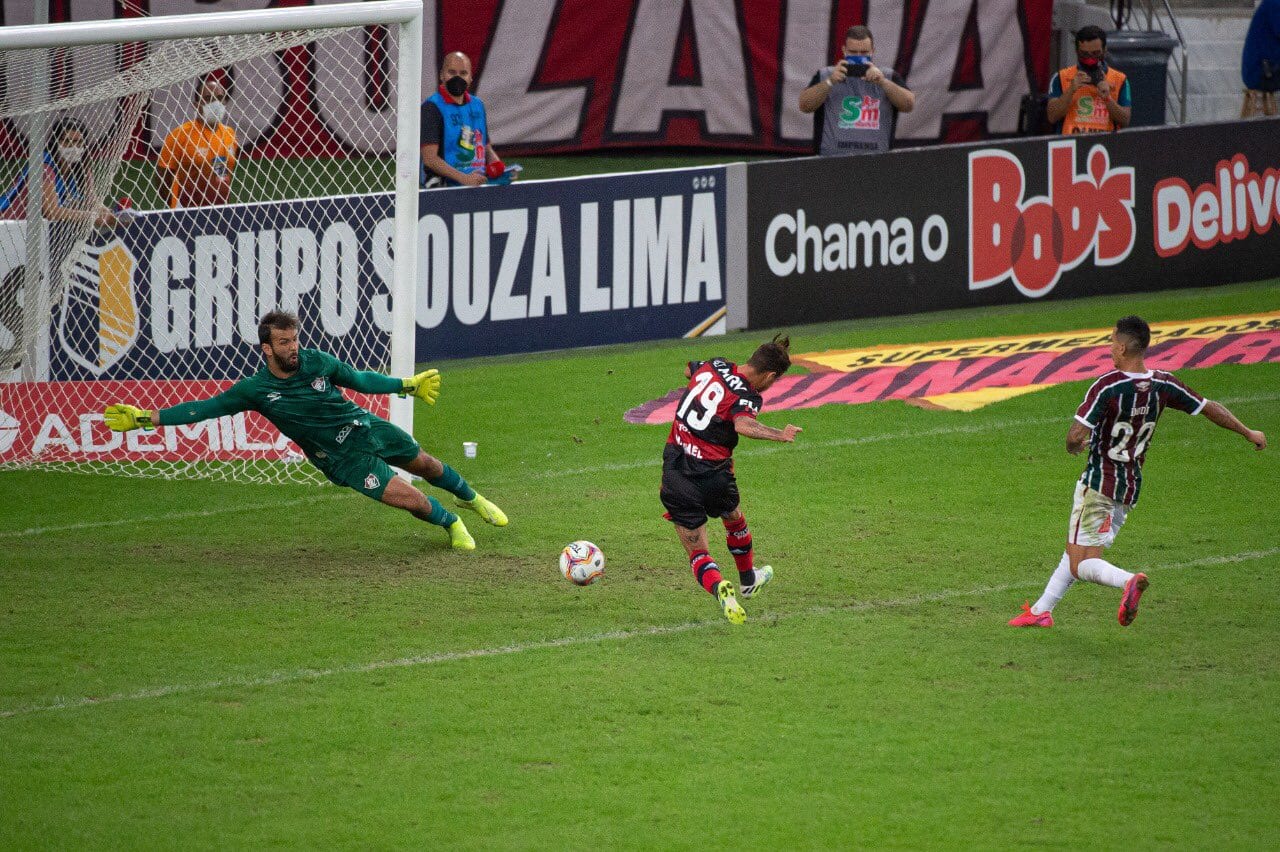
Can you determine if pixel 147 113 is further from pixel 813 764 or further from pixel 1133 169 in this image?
pixel 1133 169

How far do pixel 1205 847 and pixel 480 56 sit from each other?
1700cm

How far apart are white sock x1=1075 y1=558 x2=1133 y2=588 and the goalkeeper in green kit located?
3.72m

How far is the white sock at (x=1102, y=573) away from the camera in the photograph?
757 centimetres

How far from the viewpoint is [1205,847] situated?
18.3 ft

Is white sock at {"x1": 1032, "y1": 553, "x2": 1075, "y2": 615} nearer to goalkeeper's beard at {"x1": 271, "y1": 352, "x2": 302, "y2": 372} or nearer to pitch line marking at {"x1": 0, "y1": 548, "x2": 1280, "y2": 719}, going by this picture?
pitch line marking at {"x1": 0, "y1": 548, "x2": 1280, "y2": 719}

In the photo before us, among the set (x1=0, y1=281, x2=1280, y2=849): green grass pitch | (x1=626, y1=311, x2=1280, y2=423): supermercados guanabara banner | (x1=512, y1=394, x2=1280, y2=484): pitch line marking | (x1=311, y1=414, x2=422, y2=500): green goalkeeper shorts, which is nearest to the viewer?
(x1=0, y1=281, x2=1280, y2=849): green grass pitch

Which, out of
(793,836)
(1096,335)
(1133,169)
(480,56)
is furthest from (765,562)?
(480,56)

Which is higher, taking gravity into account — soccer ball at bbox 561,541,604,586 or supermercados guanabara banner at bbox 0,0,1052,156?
supermercados guanabara banner at bbox 0,0,1052,156

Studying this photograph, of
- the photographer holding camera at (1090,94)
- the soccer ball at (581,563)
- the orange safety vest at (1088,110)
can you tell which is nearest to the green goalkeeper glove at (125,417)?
the soccer ball at (581,563)

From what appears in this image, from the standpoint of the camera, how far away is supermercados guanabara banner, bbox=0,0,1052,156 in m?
20.9

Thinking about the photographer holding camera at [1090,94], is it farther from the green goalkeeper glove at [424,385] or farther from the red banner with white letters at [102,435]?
the green goalkeeper glove at [424,385]

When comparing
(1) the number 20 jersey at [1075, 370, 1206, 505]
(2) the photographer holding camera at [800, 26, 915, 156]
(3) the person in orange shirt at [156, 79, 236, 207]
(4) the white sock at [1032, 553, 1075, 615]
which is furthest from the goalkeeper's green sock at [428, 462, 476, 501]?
(2) the photographer holding camera at [800, 26, 915, 156]

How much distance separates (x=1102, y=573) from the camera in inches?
301

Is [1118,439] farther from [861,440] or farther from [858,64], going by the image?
[858,64]
